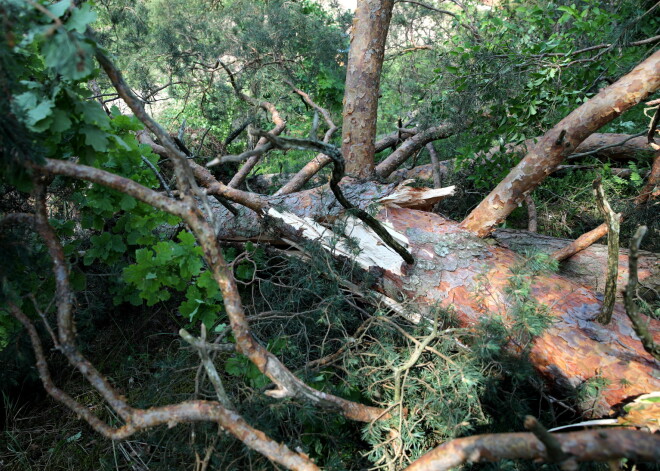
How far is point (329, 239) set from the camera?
251cm

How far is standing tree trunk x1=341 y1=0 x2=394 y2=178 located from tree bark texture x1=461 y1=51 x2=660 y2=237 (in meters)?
1.32

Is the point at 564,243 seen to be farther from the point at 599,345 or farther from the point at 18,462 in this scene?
the point at 18,462

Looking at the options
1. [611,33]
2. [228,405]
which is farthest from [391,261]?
[611,33]

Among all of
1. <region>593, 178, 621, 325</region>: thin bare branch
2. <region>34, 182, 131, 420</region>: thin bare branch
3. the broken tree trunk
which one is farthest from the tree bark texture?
<region>34, 182, 131, 420</region>: thin bare branch

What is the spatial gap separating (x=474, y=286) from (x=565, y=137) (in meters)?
1.10

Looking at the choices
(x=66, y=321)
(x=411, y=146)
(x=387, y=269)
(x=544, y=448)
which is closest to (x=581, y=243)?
(x=387, y=269)

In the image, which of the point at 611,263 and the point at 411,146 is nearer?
the point at 611,263

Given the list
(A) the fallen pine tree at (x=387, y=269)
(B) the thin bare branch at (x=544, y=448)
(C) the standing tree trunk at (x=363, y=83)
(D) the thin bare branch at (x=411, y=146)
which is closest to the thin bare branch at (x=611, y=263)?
(A) the fallen pine tree at (x=387, y=269)

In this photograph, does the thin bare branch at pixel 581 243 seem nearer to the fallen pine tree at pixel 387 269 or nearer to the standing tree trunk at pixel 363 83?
the fallen pine tree at pixel 387 269

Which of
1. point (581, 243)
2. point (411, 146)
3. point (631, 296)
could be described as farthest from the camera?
point (411, 146)

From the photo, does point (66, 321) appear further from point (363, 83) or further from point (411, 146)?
point (411, 146)

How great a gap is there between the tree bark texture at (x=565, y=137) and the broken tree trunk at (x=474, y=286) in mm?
232

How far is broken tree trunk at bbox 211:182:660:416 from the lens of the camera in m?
1.83

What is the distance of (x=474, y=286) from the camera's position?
2.22 meters
